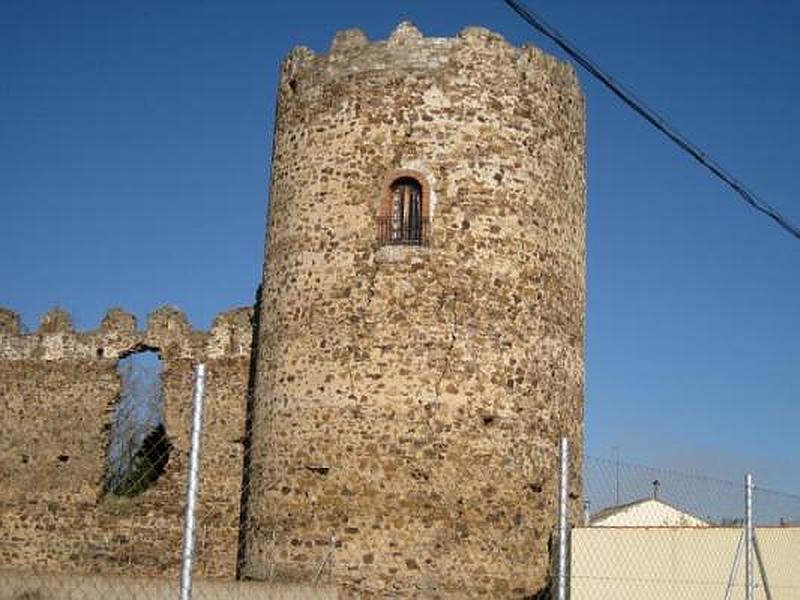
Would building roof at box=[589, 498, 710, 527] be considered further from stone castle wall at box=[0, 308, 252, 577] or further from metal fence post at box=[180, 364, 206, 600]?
metal fence post at box=[180, 364, 206, 600]

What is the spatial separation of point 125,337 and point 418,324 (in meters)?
8.18

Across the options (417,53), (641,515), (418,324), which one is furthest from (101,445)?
(641,515)

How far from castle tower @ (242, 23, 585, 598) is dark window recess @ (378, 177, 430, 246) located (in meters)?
0.03

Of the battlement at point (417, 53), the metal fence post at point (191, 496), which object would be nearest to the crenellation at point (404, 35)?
the battlement at point (417, 53)

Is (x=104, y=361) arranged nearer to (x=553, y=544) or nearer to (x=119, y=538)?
(x=119, y=538)

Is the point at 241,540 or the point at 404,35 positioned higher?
the point at 404,35

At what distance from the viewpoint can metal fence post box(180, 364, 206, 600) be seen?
7.95 m

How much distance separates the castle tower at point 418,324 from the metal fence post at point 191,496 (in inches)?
352

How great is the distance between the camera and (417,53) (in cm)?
1841

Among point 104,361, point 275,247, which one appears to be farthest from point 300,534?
point 104,361

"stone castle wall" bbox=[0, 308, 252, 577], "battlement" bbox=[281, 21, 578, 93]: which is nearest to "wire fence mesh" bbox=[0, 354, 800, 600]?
"stone castle wall" bbox=[0, 308, 252, 577]

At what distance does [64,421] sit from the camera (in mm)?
23328

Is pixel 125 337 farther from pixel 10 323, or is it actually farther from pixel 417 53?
pixel 417 53

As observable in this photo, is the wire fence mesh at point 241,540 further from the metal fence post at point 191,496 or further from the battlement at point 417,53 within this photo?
the battlement at point 417,53
